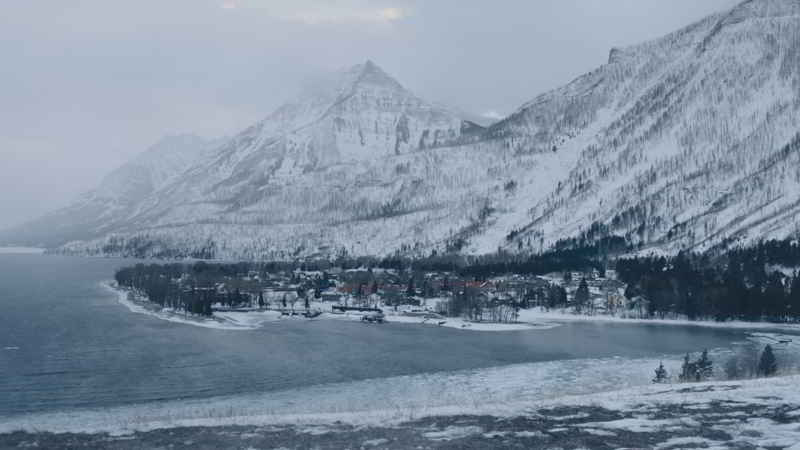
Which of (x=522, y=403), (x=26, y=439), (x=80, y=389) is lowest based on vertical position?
(x=80, y=389)

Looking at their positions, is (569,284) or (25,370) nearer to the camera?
(25,370)

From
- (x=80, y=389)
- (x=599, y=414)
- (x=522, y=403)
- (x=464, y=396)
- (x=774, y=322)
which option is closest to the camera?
(x=599, y=414)

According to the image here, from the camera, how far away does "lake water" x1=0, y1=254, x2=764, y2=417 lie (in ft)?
199

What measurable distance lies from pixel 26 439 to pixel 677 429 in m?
21.1

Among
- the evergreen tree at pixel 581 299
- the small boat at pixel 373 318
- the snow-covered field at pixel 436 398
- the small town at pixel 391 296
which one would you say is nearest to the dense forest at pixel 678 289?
the evergreen tree at pixel 581 299

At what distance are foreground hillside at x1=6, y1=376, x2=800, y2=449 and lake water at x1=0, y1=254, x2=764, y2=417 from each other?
115 feet

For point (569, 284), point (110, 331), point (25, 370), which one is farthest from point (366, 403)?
point (569, 284)

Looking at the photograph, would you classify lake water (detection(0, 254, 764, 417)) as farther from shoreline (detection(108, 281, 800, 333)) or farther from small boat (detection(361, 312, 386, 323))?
small boat (detection(361, 312, 386, 323))

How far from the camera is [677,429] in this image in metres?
20.6

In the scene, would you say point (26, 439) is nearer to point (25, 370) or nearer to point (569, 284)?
point (25, 370)

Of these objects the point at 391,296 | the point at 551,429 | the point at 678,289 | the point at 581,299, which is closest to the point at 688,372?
the point at 551,429

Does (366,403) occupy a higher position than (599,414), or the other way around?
(599,414)

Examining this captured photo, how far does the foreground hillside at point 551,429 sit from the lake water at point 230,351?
3505 centimetres

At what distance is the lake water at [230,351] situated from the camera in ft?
199
